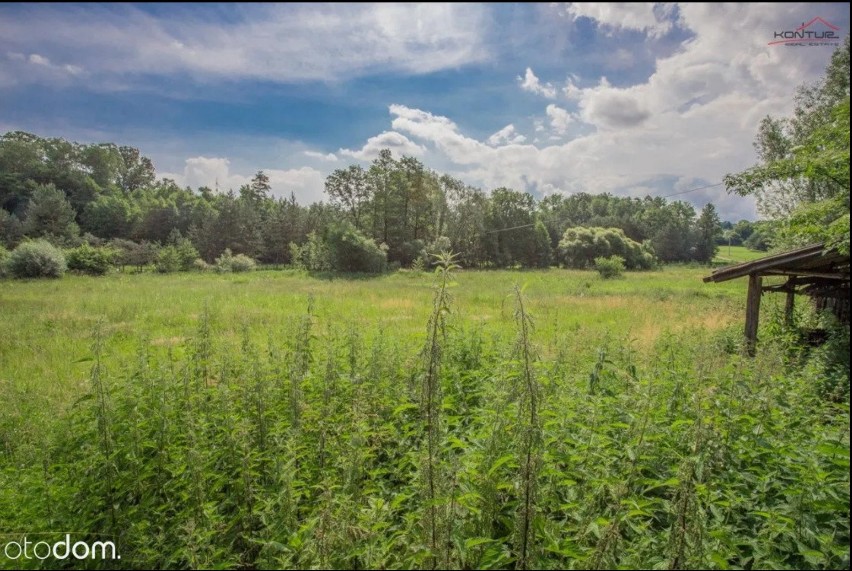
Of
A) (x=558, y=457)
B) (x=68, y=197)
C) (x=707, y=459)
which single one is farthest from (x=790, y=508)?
(x=68, y=197)

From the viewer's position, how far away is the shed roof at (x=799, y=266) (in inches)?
307

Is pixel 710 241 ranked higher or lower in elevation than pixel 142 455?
higher

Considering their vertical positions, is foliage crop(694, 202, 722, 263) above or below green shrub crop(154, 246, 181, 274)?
above

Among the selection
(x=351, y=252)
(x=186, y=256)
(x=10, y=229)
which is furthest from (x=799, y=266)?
(x=186, y=256)

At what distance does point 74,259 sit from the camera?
31859mm

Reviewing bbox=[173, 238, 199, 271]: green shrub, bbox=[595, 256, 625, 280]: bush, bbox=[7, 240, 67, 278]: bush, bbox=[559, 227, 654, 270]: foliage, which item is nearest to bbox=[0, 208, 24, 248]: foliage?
bbox=[7, 240, 67, 278]: bush

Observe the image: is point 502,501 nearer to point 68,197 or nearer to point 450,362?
point 450,362

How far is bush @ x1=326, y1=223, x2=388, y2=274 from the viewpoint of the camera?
44.4 meters

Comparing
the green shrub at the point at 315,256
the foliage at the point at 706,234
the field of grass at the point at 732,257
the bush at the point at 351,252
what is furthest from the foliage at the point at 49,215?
the foliage at the point at 706,234

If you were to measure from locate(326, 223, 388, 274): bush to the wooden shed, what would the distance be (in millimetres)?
37789

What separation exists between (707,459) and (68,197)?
40177 millimetres

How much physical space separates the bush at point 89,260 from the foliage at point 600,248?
56331 millimetres

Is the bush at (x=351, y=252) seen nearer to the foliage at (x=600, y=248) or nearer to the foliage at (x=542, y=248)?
the foliage at (x=542, y=248)

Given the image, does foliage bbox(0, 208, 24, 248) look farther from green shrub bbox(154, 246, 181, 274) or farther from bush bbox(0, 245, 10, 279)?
green shrub bbox(154, 246, 181, 274)
